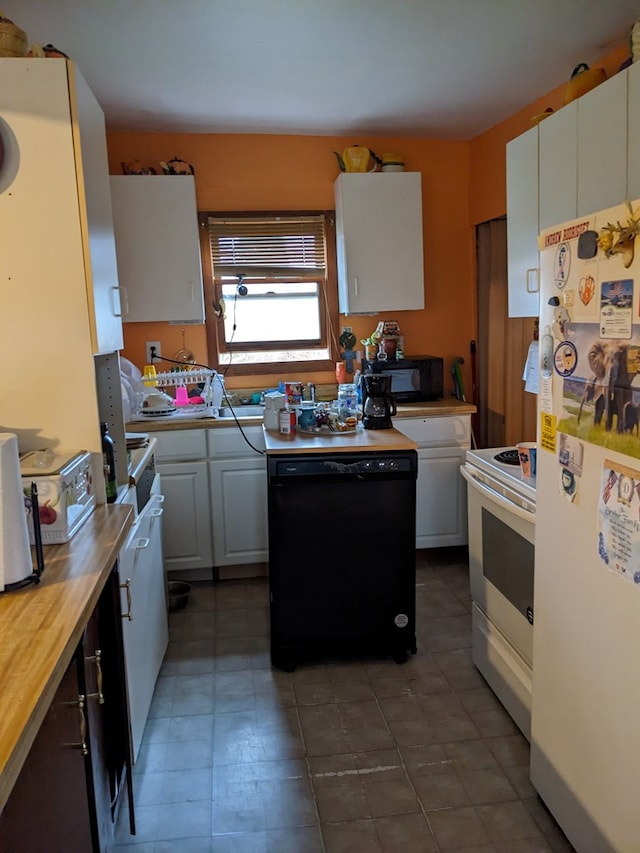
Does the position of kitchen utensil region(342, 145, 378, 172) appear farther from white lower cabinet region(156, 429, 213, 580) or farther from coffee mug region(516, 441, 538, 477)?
coffee mug region(516, 441, 538, 477)

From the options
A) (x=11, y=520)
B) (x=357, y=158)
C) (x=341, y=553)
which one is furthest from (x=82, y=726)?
(x=357, y=158)

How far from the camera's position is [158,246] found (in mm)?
3539

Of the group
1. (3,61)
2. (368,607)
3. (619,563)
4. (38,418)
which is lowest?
(368,607)

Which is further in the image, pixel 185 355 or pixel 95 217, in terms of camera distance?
pixel 185 355

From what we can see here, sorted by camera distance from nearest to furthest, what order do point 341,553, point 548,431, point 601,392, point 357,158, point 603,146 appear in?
1. point 601,392
2. point 548,431
3. point 603,146
4. point 341,553
5. point 357,158

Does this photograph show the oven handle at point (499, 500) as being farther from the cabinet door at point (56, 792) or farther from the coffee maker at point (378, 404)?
the cabinet door at point (56, 792)

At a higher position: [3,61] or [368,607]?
[3,61]

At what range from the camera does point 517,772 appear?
6.73 feet

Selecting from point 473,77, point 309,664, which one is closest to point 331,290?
point 473,77

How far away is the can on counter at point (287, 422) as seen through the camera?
9.17 feet

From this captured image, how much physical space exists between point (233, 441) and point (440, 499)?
1.22 meters

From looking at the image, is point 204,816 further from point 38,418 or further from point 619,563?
point 619,563

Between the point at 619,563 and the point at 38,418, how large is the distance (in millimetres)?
1520

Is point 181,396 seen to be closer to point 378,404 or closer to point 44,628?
point 378,404
